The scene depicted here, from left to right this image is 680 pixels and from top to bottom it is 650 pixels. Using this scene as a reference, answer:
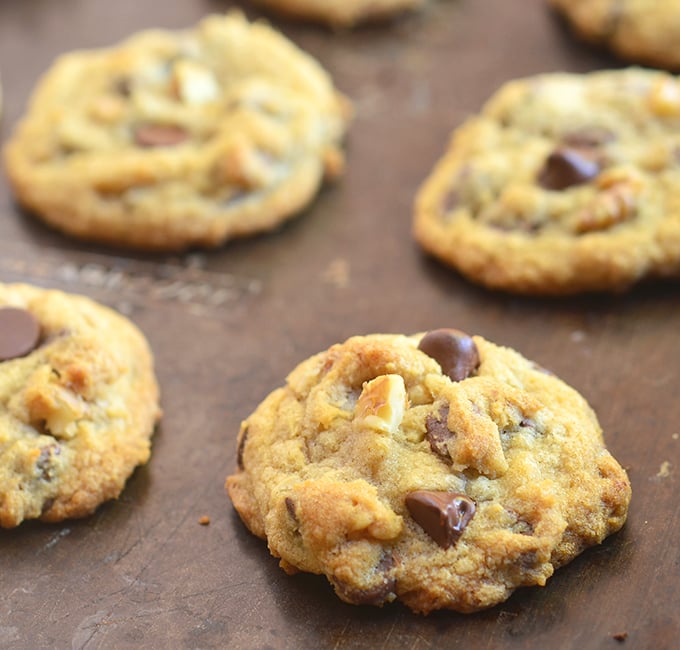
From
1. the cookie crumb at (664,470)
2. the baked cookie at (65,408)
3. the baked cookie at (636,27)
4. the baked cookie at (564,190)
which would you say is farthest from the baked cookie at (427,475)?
the baked cookie at (636,27)

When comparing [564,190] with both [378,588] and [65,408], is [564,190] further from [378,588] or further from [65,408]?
[65,408]

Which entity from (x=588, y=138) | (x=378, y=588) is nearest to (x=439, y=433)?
(x=378, y=588)

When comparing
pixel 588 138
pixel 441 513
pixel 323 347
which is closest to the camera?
pixel 441 513

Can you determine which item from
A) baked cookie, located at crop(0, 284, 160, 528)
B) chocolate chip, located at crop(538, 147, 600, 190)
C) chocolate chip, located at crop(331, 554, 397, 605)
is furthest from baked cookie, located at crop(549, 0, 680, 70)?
chocolate chip, located at crop(331, 554, 397, 605)

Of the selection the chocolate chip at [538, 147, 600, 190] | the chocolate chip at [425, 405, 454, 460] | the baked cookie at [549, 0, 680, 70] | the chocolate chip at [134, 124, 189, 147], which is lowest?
the chocolate chip at [425, 405, 454, 460]

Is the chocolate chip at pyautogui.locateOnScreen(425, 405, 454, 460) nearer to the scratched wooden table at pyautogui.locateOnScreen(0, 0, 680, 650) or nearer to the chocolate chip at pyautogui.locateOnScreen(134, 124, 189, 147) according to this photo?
the scratched wooden table at pyautogui.locateOnScreen(0, 0, 680, 650)

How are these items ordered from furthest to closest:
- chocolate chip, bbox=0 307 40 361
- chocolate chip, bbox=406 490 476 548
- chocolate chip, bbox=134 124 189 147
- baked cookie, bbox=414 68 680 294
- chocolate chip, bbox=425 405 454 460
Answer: chocolate chip, bbox=134 124 189 147 → baked cookie, bbox=414 68 680 294 → chocolate chip, bbox=0 307 40 361 → chocolate chip, bbox=425 405 454 460 → chocolate chip, bbox=406 490 476 548

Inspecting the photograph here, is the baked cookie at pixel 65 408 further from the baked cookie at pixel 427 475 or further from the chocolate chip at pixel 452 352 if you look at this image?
the chocolate chip at pixel 452 352
